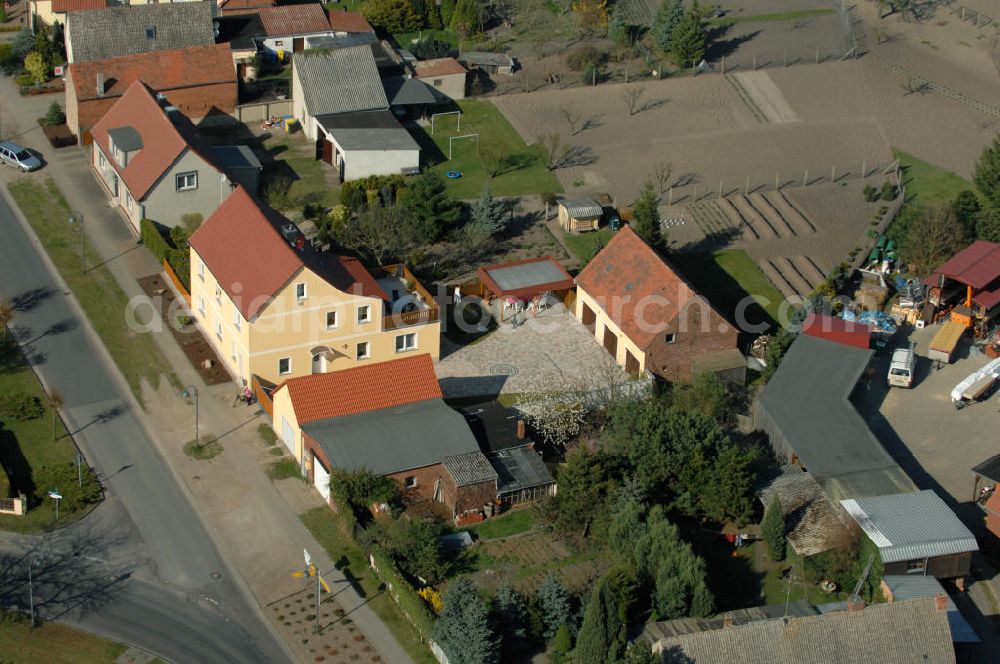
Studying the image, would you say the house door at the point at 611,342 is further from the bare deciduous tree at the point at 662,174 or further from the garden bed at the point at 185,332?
the garden bed at the point at 185,332

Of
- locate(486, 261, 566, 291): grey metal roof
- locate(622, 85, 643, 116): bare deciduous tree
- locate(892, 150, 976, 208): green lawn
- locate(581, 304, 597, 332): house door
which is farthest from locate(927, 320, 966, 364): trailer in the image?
locate(622, 85, 643, 116): bare deciduous tree

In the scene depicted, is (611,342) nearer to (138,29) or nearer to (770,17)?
(138,29)

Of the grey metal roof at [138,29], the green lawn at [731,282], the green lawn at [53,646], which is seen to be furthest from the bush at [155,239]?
the green lawn at [731,282]

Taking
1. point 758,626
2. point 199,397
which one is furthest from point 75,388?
point 758,626

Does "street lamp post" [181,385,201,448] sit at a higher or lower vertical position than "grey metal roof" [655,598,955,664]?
lower

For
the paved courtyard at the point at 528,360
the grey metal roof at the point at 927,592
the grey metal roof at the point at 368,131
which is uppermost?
the grey metal roof at the point at 368,131

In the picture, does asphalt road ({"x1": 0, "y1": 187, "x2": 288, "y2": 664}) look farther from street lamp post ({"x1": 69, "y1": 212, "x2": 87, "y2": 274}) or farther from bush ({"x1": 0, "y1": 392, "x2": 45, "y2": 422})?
street lamp post ({"x1": 69, "y1": 212, "x2": 87, "y2": 274})

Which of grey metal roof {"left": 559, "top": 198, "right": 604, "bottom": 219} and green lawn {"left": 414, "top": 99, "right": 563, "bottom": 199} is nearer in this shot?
grey metal roof {"left": 559, "top": 198, "right": 604, "bottom": 219}
